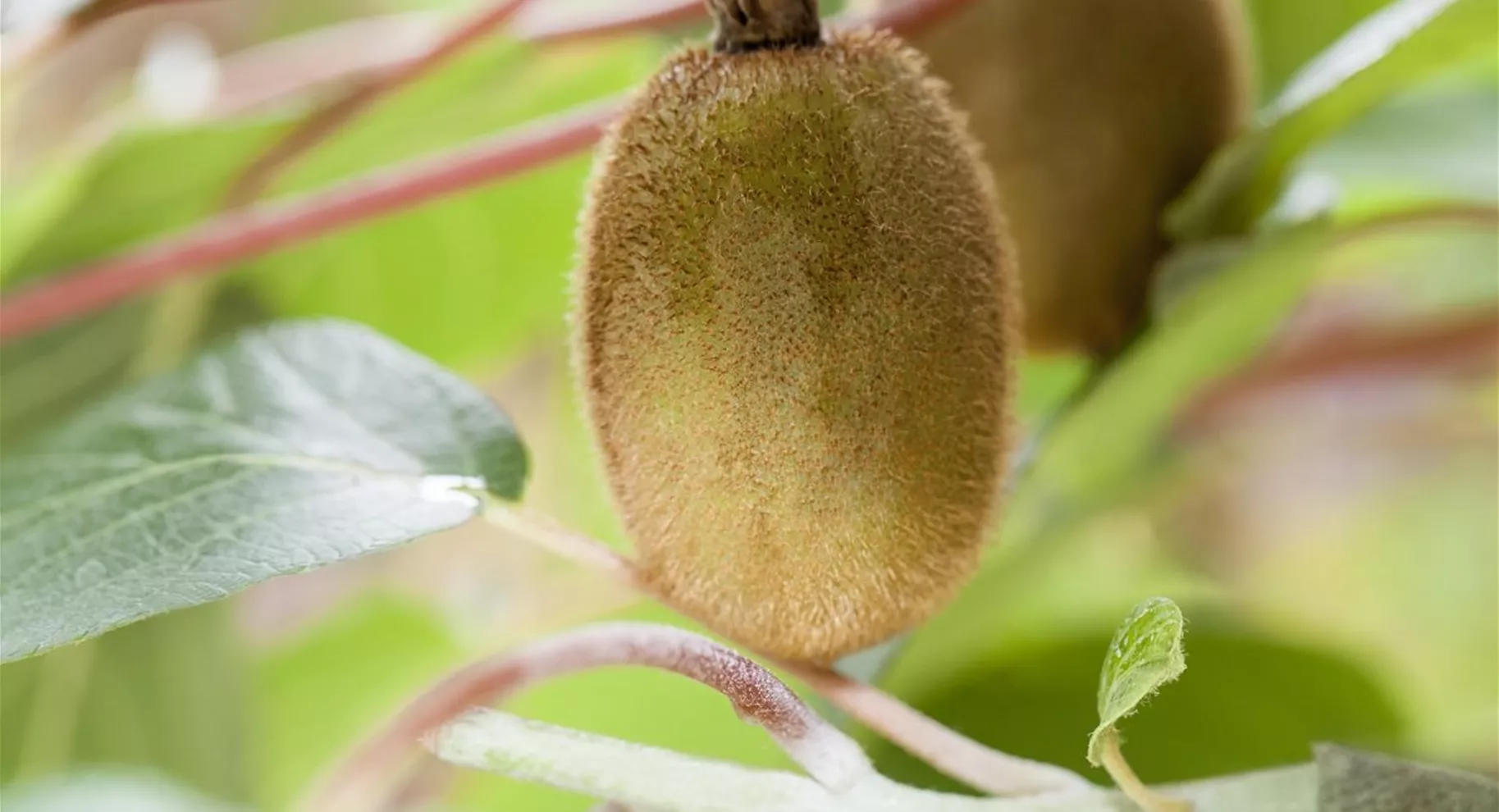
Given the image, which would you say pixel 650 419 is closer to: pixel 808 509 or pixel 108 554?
pixel 808 509

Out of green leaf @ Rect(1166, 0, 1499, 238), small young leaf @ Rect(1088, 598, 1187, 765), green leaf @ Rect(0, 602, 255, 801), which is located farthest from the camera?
green leaf @ Rect(0, 602, 255, 801)

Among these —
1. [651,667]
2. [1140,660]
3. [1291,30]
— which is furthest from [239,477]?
[1291,30]

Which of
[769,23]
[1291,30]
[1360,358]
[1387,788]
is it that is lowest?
[1360,358]

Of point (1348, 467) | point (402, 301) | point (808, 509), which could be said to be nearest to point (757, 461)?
point (808, 509)

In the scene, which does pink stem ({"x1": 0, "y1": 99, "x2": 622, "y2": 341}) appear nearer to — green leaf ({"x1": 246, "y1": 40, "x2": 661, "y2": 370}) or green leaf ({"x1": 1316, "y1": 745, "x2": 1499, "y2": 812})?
green leaf ({"x1": 246, "y1": 40, "x2": 661, "y2": 370})

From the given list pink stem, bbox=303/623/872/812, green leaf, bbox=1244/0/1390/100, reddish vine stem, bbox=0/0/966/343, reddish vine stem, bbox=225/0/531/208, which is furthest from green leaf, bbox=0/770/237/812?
green leaf, bbox=1244/0/1390/100

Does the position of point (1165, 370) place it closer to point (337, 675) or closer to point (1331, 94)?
point (1331, 94)
